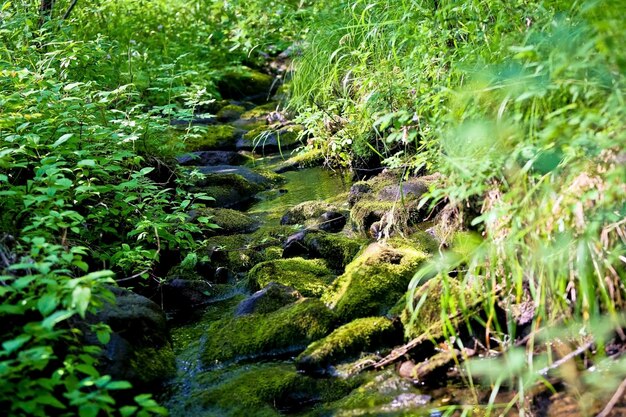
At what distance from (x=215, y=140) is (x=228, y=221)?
163 inches

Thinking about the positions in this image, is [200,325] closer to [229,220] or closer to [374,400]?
[374,400]

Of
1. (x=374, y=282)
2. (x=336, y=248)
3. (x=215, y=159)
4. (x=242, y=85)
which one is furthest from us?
(x=242, y=85)

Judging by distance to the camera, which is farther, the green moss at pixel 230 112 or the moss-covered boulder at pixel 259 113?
the green moss at pixel 230 112

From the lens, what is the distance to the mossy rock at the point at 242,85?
45.5ft

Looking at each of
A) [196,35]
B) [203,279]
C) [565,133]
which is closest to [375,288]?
[203,279]

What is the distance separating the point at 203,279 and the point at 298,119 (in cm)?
208

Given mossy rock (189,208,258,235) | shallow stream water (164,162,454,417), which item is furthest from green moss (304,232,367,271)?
mossy rock (189,208,258,235)

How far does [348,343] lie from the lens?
144 inches

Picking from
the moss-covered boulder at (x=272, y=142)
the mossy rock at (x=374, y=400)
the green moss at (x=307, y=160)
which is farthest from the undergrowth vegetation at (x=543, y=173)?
the moss-covered boulder at (x=272, y=142)

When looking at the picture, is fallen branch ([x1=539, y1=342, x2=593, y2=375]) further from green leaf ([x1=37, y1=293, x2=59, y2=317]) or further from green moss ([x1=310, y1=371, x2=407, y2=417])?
green leaf ([x1=37, y1=293, x2=59, y2=317])

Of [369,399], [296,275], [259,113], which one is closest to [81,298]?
[369,399]

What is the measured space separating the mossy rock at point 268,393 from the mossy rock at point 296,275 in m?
0.97

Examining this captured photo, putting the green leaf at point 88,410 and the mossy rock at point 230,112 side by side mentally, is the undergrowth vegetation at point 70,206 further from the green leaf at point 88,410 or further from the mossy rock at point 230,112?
the mossy rock at point 230,112

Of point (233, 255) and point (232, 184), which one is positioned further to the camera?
point (232, 184)
